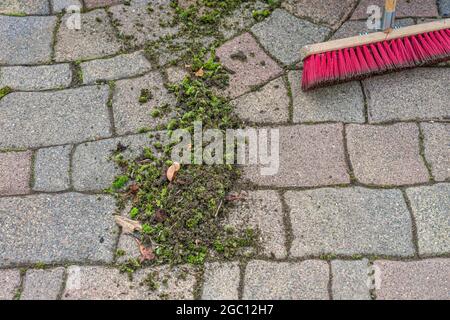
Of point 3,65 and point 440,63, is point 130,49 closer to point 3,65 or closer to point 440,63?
point 3,65

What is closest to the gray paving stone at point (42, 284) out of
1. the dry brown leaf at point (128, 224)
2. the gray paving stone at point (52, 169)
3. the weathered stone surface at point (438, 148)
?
the dry brown leaf at point (128, 224)

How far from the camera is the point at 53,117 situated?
131 inches

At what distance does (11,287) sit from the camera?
2.71 meters

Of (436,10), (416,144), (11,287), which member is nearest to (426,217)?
(416,144)

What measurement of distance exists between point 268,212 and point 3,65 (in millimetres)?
1835

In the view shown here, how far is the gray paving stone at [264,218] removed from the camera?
9.16ft

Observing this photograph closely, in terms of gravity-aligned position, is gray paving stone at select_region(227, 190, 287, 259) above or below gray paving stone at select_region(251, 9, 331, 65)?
below

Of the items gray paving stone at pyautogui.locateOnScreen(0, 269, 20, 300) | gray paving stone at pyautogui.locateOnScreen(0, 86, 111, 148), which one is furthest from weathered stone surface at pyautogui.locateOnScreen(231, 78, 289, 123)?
gray paving stone at pyautogui.locateOnScreen(0, 269, 20, 300)

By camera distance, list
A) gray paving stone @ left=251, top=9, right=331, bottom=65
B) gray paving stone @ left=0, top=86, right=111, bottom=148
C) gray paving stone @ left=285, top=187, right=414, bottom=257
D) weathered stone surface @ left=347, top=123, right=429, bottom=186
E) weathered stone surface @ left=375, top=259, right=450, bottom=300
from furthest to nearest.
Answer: gray paving stone @ left=251, top=9, right=331, bottom=65 < gray paving stone @ left=0, top=86, right=111, bottom=148 < weathered stone surface @ left=347, top=123, right=429, bottom=186 < gray paving stone @ left=285, top=187, right=414, bottom=257 < weathered stone surface @ left=375, top=259, right=450, bottom=300

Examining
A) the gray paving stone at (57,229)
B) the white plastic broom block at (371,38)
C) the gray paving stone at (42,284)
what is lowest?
the gray paving stone at (42,284)

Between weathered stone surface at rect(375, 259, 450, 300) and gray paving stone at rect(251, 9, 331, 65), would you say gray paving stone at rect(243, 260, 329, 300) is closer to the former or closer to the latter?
weathered stone surface at rect(375, 259, 450, 300)

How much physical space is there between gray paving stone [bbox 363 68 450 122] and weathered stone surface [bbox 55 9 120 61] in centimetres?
150

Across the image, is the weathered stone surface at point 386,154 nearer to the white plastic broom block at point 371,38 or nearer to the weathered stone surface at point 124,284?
the white plastic broom block at point 371,38

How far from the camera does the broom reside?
10.9 feet
